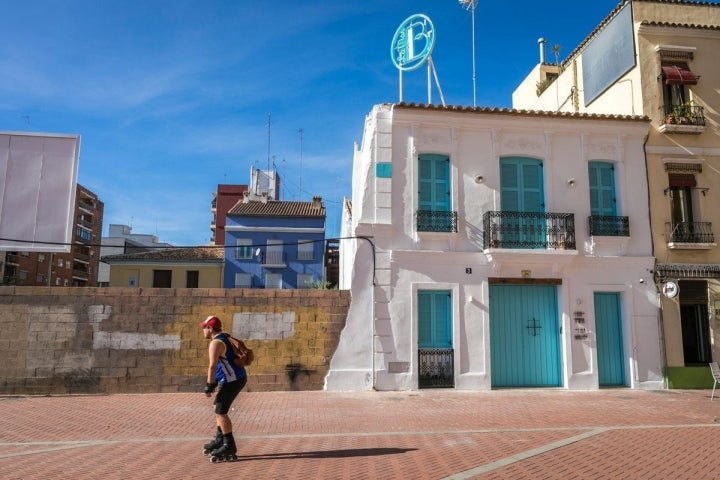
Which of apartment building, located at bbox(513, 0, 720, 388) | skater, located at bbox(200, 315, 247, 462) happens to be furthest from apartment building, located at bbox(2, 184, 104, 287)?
apartment building, located at bbox(513, 0, 720, 388)

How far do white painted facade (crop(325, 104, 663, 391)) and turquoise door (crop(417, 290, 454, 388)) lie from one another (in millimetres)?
181

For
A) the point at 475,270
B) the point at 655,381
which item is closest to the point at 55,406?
the point at 475,270

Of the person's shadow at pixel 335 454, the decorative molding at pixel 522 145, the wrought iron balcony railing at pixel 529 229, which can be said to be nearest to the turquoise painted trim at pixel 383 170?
the wrought iron balcony railing at pixel 529 229

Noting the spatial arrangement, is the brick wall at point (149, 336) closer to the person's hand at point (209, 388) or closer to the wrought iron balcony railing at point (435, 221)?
the wrought iron balcony railing at point (435, 221)

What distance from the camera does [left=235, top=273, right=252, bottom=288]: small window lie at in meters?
40.7

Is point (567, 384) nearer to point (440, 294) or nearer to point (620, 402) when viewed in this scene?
point (620, 402)

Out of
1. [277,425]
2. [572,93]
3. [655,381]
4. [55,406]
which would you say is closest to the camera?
[277,425]

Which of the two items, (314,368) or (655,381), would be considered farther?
(655,381)

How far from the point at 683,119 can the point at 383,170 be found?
26.6 feet

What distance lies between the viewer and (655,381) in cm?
1338

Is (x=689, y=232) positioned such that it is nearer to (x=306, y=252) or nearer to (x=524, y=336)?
(x=524, y=336)

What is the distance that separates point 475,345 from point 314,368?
386 cm

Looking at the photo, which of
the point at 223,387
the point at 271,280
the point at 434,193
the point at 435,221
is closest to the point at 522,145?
the point at 434,193

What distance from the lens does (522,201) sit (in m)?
13.8
